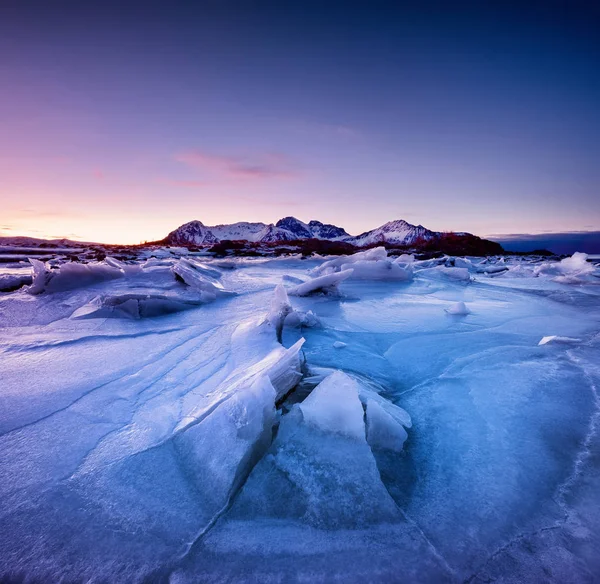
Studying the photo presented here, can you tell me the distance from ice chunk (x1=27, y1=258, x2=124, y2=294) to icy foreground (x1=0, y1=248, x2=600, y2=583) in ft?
8.80

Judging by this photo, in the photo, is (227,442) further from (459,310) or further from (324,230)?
(324,230)

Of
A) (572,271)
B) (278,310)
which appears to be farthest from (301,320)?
(572,271)

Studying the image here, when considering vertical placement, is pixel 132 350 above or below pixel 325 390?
below

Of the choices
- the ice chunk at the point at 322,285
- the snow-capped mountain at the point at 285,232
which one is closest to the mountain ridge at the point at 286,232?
the snow-capped mountain at the point at 285,232

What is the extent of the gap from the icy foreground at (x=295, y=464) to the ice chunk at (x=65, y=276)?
8.80ft

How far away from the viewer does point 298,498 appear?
3.20ft

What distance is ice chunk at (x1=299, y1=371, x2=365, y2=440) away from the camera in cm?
118

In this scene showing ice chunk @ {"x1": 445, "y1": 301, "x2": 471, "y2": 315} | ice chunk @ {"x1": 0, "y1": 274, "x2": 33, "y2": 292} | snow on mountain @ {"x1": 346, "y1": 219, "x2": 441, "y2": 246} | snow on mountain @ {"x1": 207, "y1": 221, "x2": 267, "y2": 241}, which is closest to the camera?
ice chunk @ {"x1": 445, "y1": 301, "x2": 471, "y2": 315}

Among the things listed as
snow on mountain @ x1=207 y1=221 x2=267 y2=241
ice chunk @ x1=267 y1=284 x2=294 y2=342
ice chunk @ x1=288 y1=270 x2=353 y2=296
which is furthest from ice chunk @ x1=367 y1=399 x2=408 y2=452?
snow on mountain @ x1=207 y1=221 x2=267 y2=241

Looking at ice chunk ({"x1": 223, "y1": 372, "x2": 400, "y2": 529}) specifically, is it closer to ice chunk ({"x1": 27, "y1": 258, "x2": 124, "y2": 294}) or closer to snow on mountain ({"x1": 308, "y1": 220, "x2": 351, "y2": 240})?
ice chunk ({"x1": 27, "y1": 258, "x2": 124, "y2": 294})

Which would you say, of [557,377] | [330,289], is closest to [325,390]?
[557,377]

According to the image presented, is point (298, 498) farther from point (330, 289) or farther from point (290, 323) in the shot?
point (330, 289)

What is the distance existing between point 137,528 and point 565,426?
1776 mm

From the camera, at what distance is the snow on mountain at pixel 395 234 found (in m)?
118
